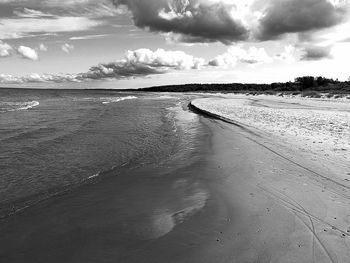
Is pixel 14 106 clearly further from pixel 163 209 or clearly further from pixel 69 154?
pixel 163 209

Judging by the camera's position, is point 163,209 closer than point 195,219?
No

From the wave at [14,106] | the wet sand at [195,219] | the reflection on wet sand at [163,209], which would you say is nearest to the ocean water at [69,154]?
the wet sand at [195,219]

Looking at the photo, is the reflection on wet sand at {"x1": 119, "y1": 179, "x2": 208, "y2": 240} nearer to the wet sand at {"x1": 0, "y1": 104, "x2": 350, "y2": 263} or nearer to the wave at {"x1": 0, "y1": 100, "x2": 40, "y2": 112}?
the wet sand at {"x1": 0, "y1": 104, "x2": 350, "y2": 263}

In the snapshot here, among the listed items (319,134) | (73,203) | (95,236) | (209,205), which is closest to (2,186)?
(73,203)

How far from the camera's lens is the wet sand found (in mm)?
5578

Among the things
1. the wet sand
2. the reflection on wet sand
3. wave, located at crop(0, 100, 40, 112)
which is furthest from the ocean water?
wave, located at crop(0, 100, 40, 112)

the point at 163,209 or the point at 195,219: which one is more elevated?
the point at 195,219

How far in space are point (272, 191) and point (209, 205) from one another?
2063mm

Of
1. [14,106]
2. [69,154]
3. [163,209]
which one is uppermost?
[163,209]

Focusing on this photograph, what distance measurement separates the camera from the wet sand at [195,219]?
5.58m

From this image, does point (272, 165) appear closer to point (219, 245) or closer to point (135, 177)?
point (135, 177)

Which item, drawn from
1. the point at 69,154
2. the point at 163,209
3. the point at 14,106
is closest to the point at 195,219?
the point at 163,209

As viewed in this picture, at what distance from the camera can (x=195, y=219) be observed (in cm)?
705

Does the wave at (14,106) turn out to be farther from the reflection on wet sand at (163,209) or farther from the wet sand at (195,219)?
the reflection on wet sand at (163,209)
